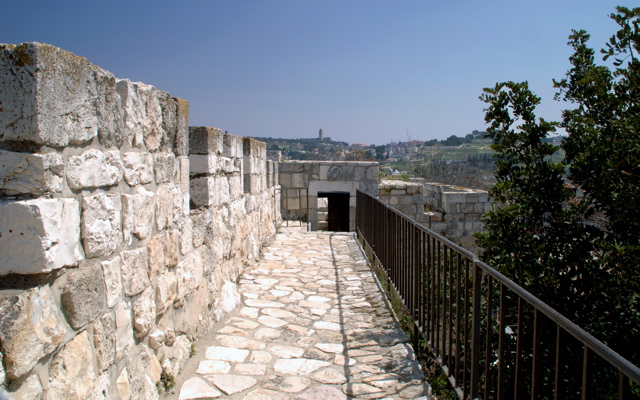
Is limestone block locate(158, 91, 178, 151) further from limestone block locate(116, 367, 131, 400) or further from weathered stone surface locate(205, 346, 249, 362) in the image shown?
weathered stone surface locate(205, 346, 249, 362)

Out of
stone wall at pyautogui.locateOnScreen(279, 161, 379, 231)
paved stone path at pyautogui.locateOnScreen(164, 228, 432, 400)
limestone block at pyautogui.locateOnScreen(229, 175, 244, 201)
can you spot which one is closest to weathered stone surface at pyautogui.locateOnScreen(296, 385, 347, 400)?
paved stone path at pyautogui.locateOnScreen(164, 228, 432, 400)

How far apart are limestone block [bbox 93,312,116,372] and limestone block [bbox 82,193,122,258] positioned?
310 millimetres

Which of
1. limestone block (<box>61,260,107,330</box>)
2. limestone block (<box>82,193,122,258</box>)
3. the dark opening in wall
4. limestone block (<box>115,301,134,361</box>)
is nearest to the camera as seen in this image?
limestone block (<box>61,260,107,330</box>)

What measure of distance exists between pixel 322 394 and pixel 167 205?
5.15 feet

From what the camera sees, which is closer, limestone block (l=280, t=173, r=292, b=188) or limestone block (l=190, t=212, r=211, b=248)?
limestone block (l=190, t=212, r=211, b=248)

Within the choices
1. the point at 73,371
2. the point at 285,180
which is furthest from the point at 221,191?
the point at 285,180

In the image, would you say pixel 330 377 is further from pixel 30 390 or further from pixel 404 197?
pixel 404 197

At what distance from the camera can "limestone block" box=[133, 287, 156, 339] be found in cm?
242

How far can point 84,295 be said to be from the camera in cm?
188

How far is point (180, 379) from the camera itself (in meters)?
2.88

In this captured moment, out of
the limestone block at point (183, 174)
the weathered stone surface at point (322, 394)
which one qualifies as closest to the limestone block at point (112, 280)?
the limestone block at point (183, 174)

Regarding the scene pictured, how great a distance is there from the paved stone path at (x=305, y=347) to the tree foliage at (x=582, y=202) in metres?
1.20

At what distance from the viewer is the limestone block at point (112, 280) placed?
2.10 meters

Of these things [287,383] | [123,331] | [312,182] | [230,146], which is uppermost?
[230,146]
